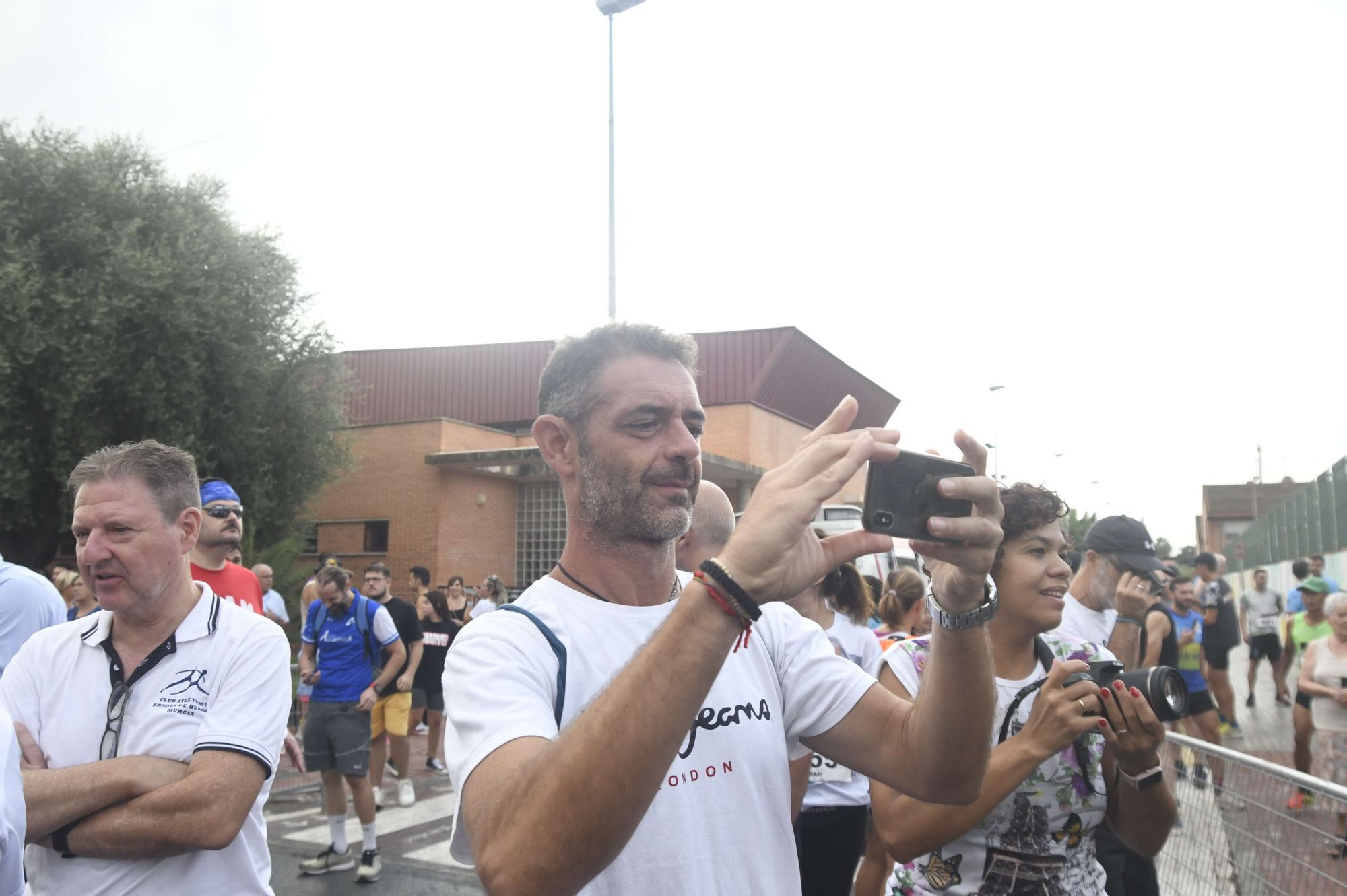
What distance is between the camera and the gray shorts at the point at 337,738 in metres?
7.13

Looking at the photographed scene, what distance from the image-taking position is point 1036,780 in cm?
272

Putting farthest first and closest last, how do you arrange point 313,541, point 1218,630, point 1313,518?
1. point 313,541
2. point 1313,518
3. point 1218,630

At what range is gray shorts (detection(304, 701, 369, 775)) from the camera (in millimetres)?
7133

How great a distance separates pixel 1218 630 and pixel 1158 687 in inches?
388

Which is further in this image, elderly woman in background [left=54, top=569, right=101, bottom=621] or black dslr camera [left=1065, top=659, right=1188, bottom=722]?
elderly woman in background [left=54, top=569, right=101, bottom=621]

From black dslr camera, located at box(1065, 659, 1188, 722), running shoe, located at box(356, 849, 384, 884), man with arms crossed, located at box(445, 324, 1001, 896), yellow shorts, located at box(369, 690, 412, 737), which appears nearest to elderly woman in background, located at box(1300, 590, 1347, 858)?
black dslr camera, located at box(1065, 659, 1188, 722)

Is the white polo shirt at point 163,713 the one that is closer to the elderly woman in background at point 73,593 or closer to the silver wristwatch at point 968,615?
the silver wristwatch at point 968,615

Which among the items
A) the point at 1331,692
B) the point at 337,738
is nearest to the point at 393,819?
the point at 337,738

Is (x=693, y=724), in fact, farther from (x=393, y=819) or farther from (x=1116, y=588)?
(x=393, y=819)

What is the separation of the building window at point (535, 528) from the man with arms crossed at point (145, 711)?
2387 cm

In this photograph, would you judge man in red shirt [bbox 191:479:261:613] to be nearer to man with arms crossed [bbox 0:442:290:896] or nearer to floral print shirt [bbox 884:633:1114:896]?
man with arms crossed [bbox 0:442:290:896]

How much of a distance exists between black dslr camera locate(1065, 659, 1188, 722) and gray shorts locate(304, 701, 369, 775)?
5.95 meters

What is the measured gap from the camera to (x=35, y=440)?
61.7ft

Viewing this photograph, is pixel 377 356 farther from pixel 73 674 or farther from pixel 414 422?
pixel 73 674
